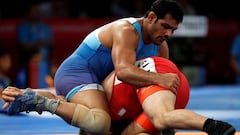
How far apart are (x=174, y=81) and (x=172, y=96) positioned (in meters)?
0.11

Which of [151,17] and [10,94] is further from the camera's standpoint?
[151,17]

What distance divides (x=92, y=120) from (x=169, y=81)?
24.0 inches

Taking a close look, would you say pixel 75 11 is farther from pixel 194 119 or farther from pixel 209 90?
pixel 194 119

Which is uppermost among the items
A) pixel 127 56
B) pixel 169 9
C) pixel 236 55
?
pixel 169 9

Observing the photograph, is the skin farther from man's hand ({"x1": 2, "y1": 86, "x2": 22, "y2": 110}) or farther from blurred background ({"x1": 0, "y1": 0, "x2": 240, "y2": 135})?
blurred background ({"x1": 0, "y1": 0, "x2": 240, "y2": 135})

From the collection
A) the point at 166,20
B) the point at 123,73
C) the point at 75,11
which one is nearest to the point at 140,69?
the point at 123,73

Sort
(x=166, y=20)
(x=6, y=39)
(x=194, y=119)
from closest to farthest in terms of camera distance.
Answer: (x=194, y=119) → (x=166, y=20) → (x=6, y=39)

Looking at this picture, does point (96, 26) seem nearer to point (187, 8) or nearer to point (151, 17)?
point (187, 8)

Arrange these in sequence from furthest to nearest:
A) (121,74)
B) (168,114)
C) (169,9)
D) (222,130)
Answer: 1. (169,9)
2. (121,74)
3. (168,114)
4. (222,130)

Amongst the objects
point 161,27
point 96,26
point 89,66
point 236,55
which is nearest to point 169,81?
point 161,27

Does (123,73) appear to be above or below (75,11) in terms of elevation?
above

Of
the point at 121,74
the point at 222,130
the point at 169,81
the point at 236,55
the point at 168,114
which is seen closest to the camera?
the point at 222,130

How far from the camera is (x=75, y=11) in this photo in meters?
11.8

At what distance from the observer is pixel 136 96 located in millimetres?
4770
